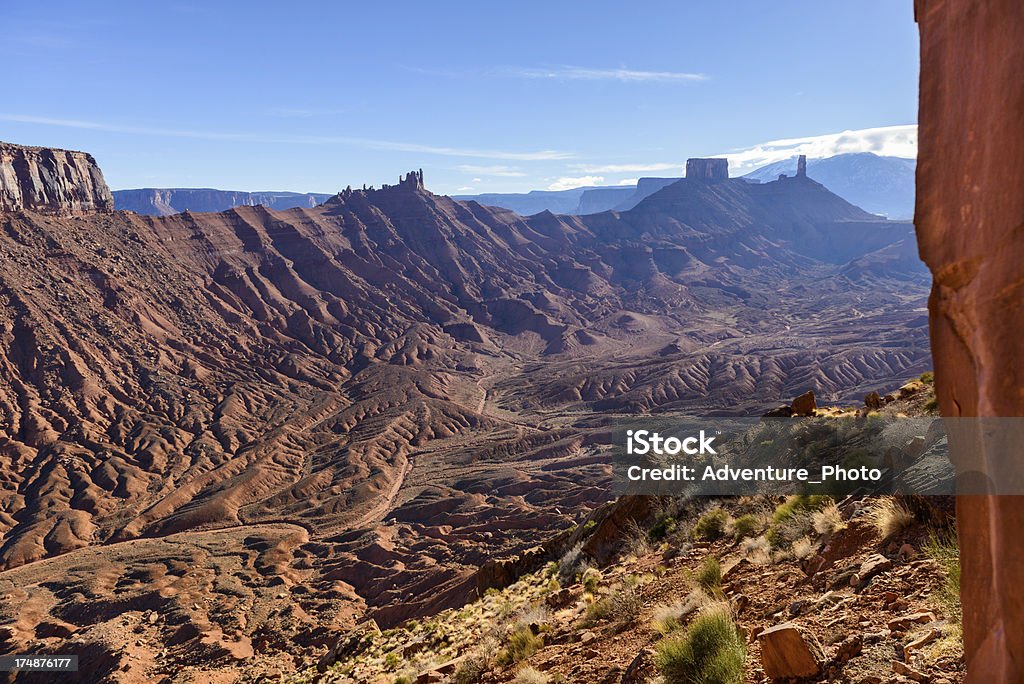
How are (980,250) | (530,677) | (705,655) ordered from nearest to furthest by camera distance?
1. (980,250)
2. (705,655)
3. (530,677)

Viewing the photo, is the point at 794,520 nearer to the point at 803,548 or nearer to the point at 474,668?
the point at 803,548

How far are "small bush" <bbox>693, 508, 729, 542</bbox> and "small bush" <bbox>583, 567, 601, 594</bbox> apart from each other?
8.14ft

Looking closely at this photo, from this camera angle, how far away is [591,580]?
45.2ft

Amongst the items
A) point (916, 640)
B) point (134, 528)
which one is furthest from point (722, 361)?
point (916, 640)

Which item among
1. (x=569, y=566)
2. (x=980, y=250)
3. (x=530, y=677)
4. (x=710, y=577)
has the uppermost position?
(x=980, y=250)

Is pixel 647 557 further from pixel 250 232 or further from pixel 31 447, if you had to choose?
pixel 250 232

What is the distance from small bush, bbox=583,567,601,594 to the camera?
13248mm

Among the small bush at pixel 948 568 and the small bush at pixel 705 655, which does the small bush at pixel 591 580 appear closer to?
the small bush at pixel 705 655

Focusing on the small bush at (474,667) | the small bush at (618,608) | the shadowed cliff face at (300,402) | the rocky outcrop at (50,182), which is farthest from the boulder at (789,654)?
the rocky outcrop at (50,182)

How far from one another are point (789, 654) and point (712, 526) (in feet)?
26.6

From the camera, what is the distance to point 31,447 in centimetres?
8262

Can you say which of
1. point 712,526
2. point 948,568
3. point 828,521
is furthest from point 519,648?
point 948,568

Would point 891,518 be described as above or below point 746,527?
above

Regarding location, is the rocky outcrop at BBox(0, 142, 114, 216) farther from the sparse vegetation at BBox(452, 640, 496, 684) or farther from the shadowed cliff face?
the sparse vegetation at BBox(452, 640, 496, 684)
